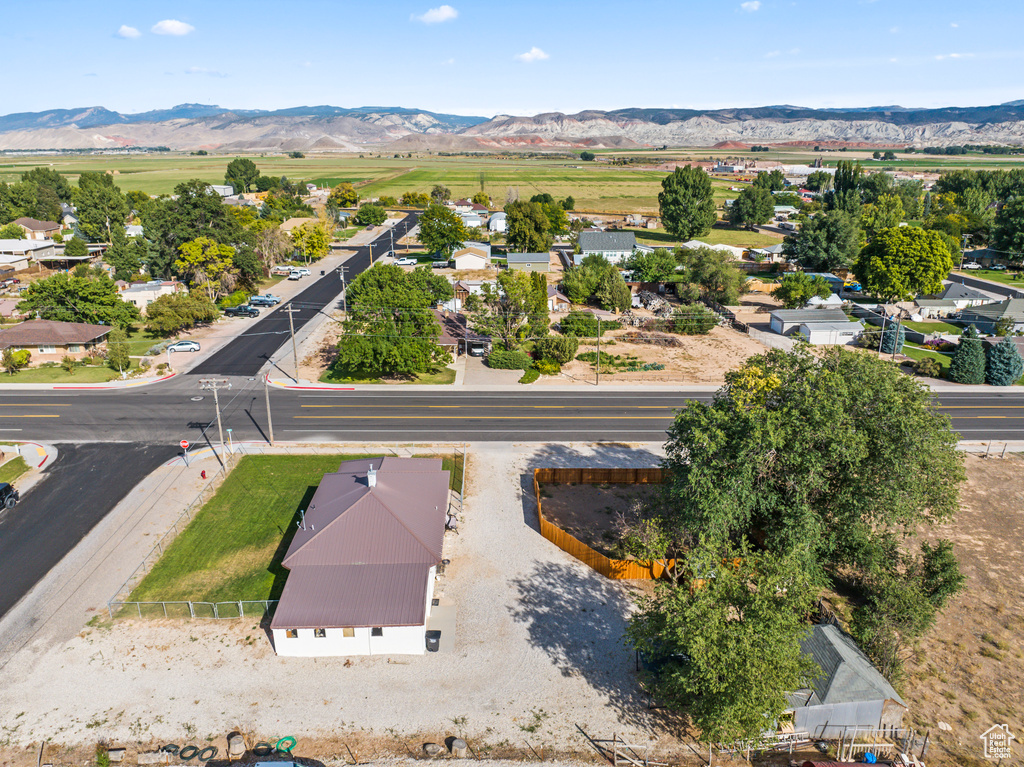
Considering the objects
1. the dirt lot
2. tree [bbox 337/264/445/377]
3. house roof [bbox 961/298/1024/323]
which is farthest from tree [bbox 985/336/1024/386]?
tree [bbox 337/264/445/377]

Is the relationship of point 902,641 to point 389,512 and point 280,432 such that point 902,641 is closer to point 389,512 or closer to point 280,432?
point 389,512

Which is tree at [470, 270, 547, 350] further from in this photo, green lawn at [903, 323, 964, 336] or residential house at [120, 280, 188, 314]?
green lawn at [903, 323, 964, 336]

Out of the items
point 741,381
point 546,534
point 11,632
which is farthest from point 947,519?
point 11,632

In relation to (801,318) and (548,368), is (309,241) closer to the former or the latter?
(548,368)

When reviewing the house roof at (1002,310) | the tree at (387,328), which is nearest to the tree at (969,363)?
the house roof at (1002,310)

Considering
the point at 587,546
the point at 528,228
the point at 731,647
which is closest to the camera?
the point at 731,647

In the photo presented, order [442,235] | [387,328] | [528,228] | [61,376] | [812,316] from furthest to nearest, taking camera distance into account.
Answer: [528,228], [442,235], [812,316], [61,376], [387,328]

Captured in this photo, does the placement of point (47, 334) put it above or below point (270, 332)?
above

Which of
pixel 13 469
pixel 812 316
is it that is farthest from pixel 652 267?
pixel 13 469
